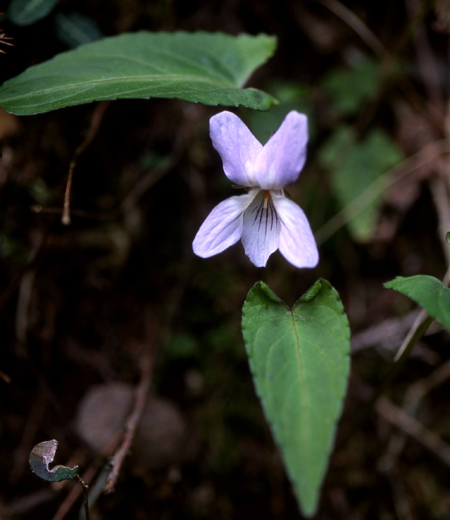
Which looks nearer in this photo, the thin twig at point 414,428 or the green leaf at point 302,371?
the green leaf at point 302,371

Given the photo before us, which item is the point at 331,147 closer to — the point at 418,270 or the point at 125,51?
the point at 418,270

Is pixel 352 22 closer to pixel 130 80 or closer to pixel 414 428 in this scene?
pixel 130 80

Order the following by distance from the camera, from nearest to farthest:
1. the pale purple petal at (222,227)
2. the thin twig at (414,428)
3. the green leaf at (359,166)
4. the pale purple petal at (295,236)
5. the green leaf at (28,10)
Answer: the pale purple petal at (295,236) < the pale purple petal at (222,227) < the green leaf at (28,10) < the thin twig at (414,428) < the green leaf at (359,166)

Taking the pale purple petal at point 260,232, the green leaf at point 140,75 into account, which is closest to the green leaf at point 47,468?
the pale purple petal at point 260,232

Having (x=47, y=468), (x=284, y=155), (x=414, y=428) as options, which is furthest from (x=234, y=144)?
(x=414, y=428)

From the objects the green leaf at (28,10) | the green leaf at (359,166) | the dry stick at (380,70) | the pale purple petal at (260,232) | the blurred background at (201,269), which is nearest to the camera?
the pale purple petal at (260,232)

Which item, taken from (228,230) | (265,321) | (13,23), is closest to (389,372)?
(265,321)

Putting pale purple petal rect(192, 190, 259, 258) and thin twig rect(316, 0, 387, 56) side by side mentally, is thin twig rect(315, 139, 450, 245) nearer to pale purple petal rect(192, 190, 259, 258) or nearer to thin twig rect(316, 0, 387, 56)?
thin twig rect(316, 0, 387, 56)

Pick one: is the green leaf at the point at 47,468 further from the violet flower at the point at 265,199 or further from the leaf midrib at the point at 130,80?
the leaf midrib at the point at 130,80
